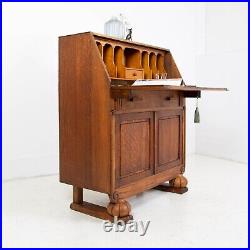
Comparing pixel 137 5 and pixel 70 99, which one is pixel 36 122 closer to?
pixel 70 99

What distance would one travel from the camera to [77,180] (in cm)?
278

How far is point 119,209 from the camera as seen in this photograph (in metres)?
2.60

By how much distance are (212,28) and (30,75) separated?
2.94 metres

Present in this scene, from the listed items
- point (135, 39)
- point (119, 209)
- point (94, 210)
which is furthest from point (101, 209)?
point (135, 39)

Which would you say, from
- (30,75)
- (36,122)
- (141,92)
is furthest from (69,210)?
(30,75)

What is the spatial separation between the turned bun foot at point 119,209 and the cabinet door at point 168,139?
539 millimetres

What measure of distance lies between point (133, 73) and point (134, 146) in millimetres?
668

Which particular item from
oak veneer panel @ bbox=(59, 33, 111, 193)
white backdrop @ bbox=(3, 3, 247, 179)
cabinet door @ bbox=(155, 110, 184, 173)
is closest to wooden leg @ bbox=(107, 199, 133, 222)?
oak veneer panel @ bbox=(59, 33, 111, 193)

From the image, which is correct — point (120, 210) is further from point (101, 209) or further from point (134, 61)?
point (134, 61)

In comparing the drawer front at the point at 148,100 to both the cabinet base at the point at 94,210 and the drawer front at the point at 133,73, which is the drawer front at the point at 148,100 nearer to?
the drawer front at the point at 133,73

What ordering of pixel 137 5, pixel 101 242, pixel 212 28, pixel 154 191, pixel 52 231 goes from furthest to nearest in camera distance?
pixel 212 28 → pixel 137 5 → pixel 154 191 → pixel 52 231 → pixel 101 242

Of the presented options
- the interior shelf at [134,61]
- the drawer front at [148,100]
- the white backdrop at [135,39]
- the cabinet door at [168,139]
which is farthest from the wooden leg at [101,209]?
the white backdrop at [135,39]

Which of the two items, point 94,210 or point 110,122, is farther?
point 94,210

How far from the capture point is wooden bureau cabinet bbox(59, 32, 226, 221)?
2.56 metres
